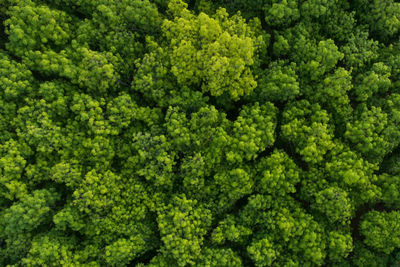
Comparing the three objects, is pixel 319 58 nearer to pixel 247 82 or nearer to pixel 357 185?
pixel 247 82

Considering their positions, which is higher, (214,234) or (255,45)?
(255,45)

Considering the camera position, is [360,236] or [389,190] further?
[360,236]

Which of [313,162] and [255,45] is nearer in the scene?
[313,162]

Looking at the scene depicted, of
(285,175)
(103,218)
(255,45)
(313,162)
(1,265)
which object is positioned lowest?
(1,265)

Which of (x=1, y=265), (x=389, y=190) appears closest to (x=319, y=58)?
(x=389, y=190)

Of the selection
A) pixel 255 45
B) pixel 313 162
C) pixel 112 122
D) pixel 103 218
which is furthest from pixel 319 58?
pixel 103 218

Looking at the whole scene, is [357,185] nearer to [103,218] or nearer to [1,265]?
[103,218]
